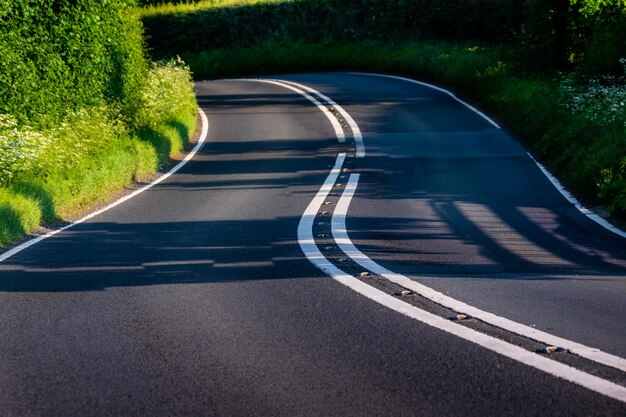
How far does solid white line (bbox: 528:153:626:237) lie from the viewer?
479 inches

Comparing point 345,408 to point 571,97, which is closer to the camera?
point 345,408

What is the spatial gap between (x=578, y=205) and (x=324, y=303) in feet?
25.9

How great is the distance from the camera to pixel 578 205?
559 inches

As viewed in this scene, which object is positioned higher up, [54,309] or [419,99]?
[54,309]

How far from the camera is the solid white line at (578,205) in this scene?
39.9 ft

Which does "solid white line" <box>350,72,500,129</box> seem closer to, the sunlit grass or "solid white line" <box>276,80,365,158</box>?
"solid white line" <box>276,80,365,158</box>

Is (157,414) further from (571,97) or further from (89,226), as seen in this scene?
(571,97)

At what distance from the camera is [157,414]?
479 centimetres

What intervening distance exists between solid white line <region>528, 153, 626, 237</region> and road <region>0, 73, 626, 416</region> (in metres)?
0.13

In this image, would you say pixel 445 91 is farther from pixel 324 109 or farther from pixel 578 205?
pixel 578 205

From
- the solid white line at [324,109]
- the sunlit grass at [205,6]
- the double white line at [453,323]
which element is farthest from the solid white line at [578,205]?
the sunlit grass at [205,6]

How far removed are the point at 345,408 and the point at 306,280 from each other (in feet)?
12.1

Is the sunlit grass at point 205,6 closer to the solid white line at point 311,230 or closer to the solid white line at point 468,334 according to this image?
the solid white line at point 311,230

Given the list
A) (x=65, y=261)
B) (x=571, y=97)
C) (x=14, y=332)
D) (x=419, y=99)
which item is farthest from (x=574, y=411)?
(x=419, y=99)
